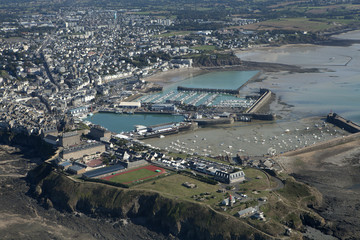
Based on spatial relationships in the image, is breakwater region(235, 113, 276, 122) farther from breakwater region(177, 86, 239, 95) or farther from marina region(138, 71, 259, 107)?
breakwater region(177, 86, 239, 95)

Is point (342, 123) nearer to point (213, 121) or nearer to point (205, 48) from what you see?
point (213, 121)

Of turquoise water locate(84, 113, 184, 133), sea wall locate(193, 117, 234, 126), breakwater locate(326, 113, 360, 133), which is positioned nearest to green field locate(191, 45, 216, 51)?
turquoise water locate(84, 113, 184, 133)

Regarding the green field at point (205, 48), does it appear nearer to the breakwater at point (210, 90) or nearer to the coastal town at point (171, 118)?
the coastal town at point (171, 118)

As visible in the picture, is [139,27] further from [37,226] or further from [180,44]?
[37,226]

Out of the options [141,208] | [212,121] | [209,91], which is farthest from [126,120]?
[141,208]

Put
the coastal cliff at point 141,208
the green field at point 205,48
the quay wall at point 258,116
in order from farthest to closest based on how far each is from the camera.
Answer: the green field at point 205,48 < the quay wall at point 258,116 < the coastal cliff at point 141,208

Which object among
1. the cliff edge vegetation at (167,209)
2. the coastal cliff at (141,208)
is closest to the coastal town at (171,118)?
the cliff edge vegetation at (167,209)
